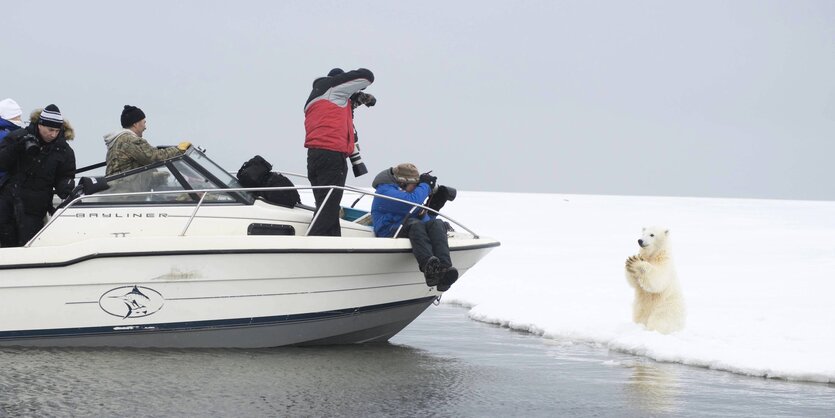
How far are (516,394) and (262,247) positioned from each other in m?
1.97

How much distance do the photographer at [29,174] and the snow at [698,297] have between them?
4.11 metres

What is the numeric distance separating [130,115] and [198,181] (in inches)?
31.2

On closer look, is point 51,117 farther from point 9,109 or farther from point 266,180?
point 266,180

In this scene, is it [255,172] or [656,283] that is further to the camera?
[656,283]

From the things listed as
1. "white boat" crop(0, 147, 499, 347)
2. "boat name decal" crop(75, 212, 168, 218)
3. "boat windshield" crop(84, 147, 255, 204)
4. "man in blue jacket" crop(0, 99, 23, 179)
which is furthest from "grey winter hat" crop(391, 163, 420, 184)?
"man in blue jacket" crop(0, 99, 23, 179)

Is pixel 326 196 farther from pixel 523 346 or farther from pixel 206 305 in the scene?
pixel 523 346

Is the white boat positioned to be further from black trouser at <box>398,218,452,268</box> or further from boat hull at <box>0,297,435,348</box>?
black trouser at <box>398,218,452,268</box>

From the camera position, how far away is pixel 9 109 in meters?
7.12

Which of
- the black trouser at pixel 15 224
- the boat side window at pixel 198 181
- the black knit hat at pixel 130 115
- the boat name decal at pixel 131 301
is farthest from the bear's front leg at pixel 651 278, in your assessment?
the black trouser at pixel 15 224

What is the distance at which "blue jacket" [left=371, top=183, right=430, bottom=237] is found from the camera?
269 inches

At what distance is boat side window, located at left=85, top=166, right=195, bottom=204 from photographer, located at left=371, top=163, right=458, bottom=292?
137cm

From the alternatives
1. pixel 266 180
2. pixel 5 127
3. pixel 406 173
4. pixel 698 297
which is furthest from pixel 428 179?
pixel 698 297

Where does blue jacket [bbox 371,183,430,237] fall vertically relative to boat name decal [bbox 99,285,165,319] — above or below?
above

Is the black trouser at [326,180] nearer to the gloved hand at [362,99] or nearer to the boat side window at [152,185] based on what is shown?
the gloved hand at [362,99]
